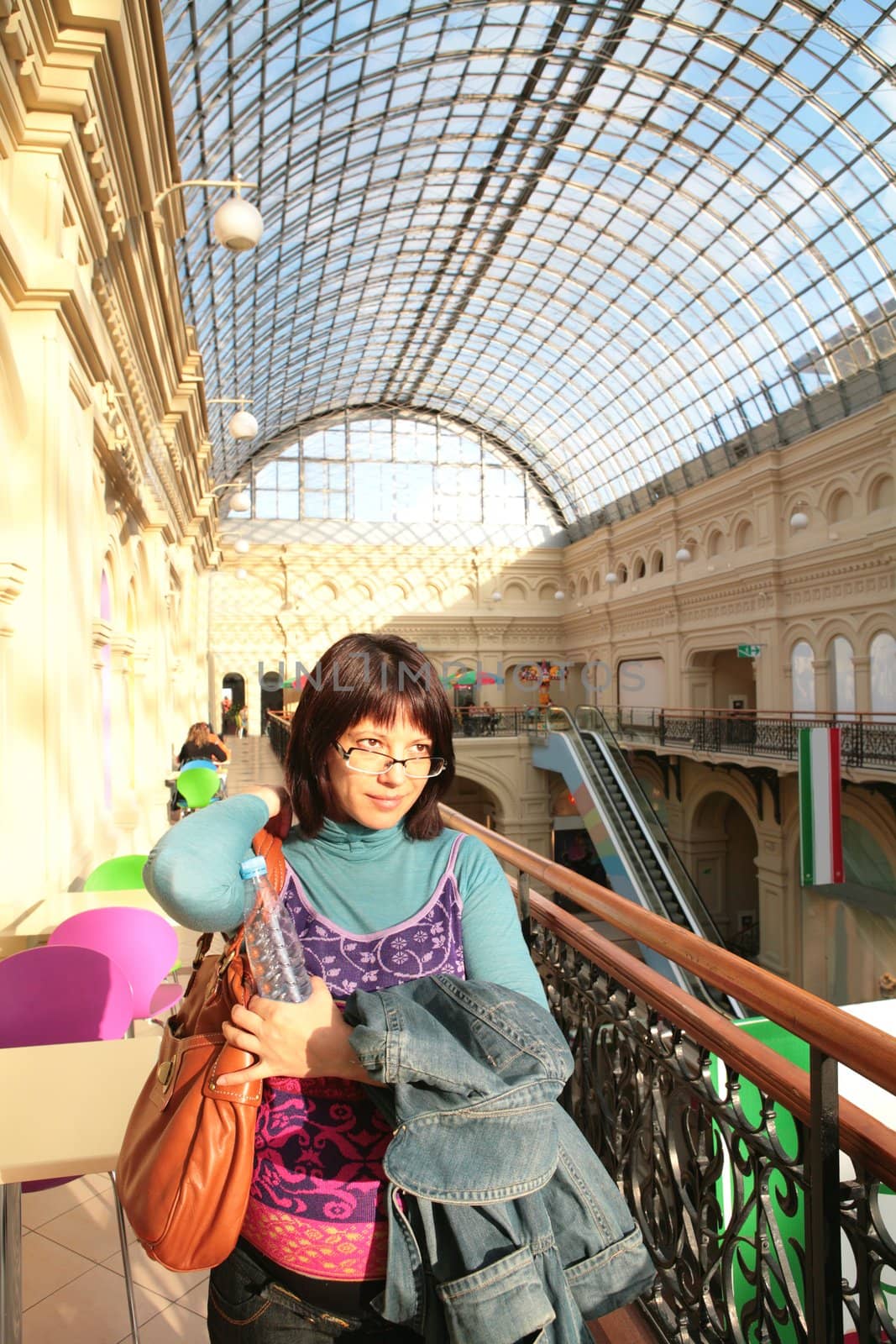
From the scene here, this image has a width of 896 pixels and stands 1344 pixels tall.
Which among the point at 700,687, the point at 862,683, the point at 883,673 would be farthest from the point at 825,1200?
the point at 700,687

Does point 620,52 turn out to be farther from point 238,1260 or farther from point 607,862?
point 238,1260

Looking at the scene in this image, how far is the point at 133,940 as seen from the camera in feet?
13.3

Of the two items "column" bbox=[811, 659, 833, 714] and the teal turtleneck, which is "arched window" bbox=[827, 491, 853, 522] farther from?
the teal turtleneck

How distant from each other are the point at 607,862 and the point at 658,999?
14.7 metres

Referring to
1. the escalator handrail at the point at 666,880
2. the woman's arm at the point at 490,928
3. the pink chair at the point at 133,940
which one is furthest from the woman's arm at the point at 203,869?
the escalator handrail at the point at 666,880

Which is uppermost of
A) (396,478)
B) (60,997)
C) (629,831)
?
(396,478)

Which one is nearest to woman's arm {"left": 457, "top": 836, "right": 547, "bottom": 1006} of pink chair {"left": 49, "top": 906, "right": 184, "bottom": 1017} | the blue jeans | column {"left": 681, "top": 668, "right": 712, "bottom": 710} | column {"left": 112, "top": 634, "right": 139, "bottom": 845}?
the blue jeans

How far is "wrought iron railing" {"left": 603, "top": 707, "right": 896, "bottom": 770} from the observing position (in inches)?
561

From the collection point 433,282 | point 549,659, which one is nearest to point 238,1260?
point 433,282

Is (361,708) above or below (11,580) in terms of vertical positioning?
below

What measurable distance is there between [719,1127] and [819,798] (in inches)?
421

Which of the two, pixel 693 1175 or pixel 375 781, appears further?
pixel 693 1175

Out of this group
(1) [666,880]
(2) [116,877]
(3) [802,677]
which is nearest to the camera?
(2) [116,877]

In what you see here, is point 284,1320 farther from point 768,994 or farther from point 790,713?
point 790,713
